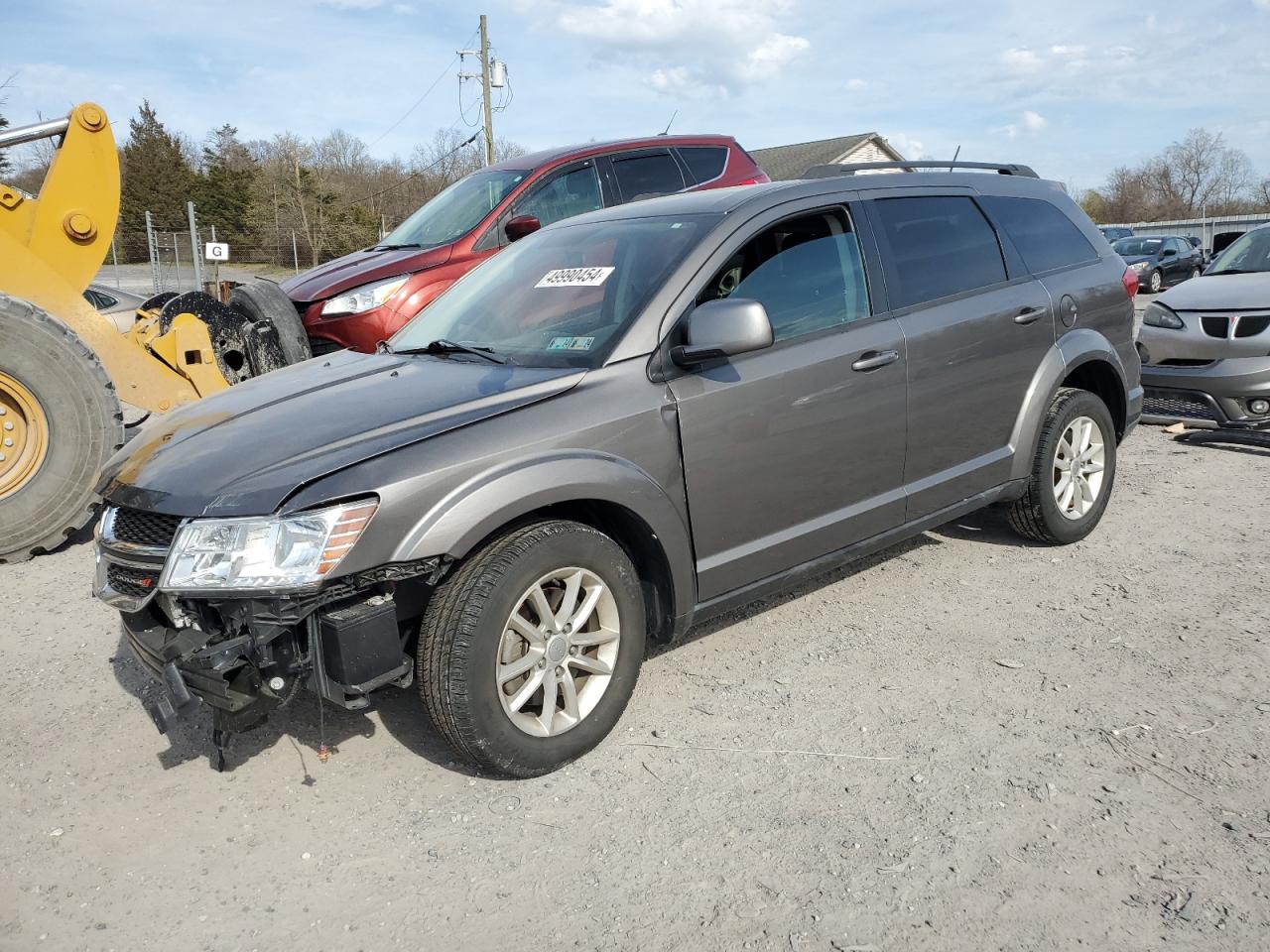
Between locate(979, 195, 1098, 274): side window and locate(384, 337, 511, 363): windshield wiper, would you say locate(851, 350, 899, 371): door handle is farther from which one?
locate(384, 337, 511, 363): windshield wiper

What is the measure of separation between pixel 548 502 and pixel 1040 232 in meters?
3.31

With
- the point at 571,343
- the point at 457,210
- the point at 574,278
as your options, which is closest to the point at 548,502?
the point at 571,343

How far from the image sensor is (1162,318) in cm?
772

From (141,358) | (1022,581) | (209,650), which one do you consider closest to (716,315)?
(209,650)

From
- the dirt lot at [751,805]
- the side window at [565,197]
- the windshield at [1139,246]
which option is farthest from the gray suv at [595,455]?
the windshield at [1139,246]

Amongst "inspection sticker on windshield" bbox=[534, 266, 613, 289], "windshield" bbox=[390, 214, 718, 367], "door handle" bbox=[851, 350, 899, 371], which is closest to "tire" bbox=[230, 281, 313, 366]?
"windshield" bbox=[390, 214, 718, 367]

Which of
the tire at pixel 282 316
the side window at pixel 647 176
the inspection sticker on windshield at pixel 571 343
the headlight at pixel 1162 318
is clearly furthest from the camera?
the side window at pixel 647 176

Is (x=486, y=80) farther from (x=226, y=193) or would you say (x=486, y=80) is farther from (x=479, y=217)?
(x=479, y=217)

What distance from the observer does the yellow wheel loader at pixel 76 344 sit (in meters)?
5.46

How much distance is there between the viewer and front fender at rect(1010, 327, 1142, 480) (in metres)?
4.75

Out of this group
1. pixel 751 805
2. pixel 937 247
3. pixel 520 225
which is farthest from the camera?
pixel 520 225

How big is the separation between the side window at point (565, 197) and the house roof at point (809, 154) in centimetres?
3400

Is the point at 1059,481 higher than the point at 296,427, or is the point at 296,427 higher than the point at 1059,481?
the point at 296,427

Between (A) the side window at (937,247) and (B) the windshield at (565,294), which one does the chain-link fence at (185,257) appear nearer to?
(B) the windshield at (565,294)
